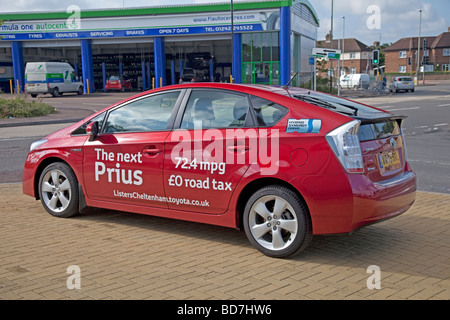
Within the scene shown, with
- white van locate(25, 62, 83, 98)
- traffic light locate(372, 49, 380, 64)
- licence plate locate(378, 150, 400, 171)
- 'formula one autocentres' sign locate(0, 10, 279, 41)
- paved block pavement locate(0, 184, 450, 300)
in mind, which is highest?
'formula one autocentres' sign locate(0, 10, 279, 41)

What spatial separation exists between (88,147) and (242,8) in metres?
38.0

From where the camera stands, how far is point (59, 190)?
6027 millimetres

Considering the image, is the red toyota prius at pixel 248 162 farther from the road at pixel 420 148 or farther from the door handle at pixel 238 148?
the road at pixel 420 148

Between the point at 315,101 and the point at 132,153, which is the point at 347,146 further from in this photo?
the point at 132,153

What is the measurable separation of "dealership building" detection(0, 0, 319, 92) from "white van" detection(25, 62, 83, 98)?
179 inches

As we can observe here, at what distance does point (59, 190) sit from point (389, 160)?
3.69 metres

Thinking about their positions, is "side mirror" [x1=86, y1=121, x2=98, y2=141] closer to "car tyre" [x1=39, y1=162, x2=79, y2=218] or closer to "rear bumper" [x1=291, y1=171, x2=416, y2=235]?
"car tyre" [x1=39, y1=162, x2=79, y2=218]

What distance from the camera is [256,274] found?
4.26 meters

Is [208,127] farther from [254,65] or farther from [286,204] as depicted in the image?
[254,65]

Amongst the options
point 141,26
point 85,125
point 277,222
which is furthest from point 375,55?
point 277,222

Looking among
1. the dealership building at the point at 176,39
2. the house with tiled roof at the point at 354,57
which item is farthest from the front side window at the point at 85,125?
the house with tiled roof at the point at 354,57

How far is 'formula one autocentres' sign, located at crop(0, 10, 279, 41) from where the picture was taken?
137 feet

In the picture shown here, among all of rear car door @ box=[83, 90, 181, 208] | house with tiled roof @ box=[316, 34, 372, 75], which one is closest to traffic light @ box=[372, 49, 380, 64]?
rear car door @ box=[83, 90, 181, 208]
